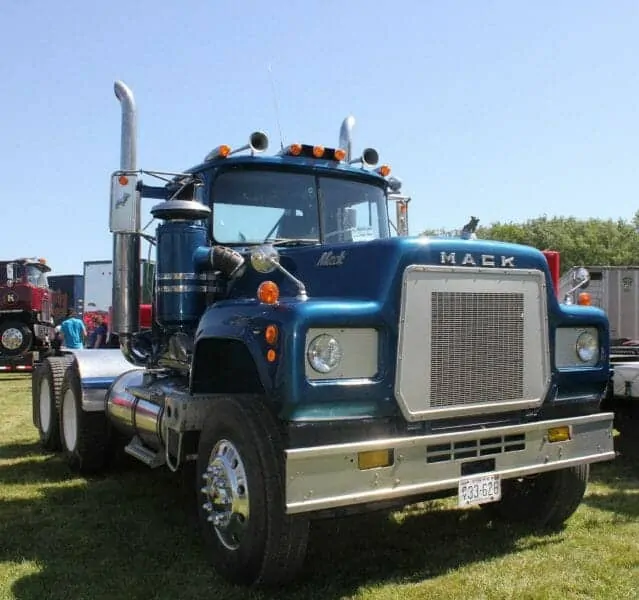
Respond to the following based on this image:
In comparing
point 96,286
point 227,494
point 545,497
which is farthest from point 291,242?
point 96,286

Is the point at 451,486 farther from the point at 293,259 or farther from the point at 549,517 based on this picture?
the point at 293,259

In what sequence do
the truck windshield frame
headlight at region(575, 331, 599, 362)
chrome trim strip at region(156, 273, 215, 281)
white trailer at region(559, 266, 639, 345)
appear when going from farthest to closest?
the truck windshield frame < white trailer at region(559, 266, 639, 345) < chrome trim strip at region(156, 273, 215, 281) < headlight at region(575, 331, 599, 362)

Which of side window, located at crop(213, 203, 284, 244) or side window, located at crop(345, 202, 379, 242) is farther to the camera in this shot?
side window, located at crop(345, 202, 379, 242)

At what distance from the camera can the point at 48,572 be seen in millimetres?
4309

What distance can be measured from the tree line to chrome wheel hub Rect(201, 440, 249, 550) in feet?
165

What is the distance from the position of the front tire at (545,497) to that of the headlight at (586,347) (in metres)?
0.69

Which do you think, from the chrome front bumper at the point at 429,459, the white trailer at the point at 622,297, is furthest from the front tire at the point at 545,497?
the white trailer at the point at 622,297

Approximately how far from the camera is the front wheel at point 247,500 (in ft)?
12.1

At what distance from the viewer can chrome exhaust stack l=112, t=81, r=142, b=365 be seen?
5664mm

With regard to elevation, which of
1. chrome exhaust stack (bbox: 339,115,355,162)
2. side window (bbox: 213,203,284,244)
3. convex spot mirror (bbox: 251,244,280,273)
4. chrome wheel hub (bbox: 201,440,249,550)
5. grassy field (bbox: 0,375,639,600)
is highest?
chrome exhaust stack (bbox: 339,115,355,162)

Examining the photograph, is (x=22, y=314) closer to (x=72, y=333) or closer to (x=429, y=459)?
(x=72, y=333)

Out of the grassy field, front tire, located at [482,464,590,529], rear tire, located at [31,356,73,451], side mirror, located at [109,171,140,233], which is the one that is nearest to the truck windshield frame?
rear tire, located at [31,356,73,451]

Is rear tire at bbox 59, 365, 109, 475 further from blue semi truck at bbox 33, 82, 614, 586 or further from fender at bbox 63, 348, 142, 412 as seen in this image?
blue semi truck at bbox 33, 82, 614, 586

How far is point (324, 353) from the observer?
3.66 meters
